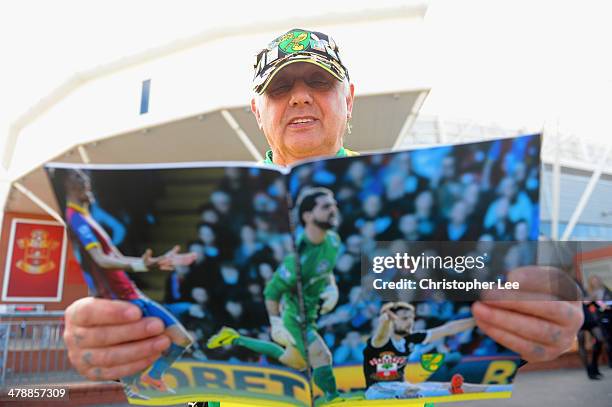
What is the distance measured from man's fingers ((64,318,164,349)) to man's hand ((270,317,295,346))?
0.24 meters

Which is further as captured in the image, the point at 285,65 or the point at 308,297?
the point at 285,65

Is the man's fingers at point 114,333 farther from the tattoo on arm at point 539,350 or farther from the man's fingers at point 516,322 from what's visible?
the tattoo on arm at point 539,350

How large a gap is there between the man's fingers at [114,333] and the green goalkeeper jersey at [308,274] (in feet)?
0.92

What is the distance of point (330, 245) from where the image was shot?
84cm

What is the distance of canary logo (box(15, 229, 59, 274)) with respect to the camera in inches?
464

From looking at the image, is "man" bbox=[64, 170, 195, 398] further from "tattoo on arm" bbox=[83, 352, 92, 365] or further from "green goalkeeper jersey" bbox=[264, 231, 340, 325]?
"green goalkeeper jersey" bbox=[264, 231, 340, 325]

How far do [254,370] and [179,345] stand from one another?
0.17m

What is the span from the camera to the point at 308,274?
84cm

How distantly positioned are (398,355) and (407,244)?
0.77 feet

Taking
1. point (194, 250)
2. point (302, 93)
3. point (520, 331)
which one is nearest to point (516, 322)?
point (520, 331)

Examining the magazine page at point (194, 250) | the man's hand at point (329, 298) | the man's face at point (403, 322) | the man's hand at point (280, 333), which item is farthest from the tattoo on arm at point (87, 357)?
the man's face at point (403, 322)

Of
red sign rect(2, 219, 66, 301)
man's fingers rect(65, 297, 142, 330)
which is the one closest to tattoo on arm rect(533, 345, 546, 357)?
man's fingers rect(65, 297, 142, 330)

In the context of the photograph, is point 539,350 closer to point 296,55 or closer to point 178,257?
point 178,257

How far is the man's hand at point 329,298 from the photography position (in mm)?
852
